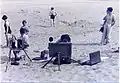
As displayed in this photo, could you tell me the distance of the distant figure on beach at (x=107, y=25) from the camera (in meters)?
2.73

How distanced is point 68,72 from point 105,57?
252mm

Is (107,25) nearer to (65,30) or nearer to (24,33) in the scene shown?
(65,30)

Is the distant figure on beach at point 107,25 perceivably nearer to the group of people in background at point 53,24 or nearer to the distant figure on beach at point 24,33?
the group of people in background at point 53,24

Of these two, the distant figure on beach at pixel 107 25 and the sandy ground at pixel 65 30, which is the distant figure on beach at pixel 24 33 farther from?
the distant figure on beach at pixel 107 25

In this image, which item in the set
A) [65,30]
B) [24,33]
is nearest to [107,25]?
[65,30]

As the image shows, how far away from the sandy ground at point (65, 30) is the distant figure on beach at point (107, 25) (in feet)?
0.08

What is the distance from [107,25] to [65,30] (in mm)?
261

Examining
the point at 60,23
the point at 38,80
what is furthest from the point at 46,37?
the point at 38,80

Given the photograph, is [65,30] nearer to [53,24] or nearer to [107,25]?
[53,24]

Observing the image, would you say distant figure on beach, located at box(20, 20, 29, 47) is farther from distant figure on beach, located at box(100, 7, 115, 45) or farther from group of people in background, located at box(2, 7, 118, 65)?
distant figure on beach, located at box(100, 7, 115, 45)

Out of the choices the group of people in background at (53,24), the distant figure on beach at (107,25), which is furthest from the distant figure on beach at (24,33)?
the distant figure on beach at (107,25)

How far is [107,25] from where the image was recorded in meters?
2.75

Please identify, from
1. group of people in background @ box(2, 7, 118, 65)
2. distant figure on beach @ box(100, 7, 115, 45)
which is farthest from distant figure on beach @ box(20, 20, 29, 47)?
distant figure on beach @ box(100, 7, 115, 45)

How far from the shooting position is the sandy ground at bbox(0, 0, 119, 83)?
Result: 2.66 m
